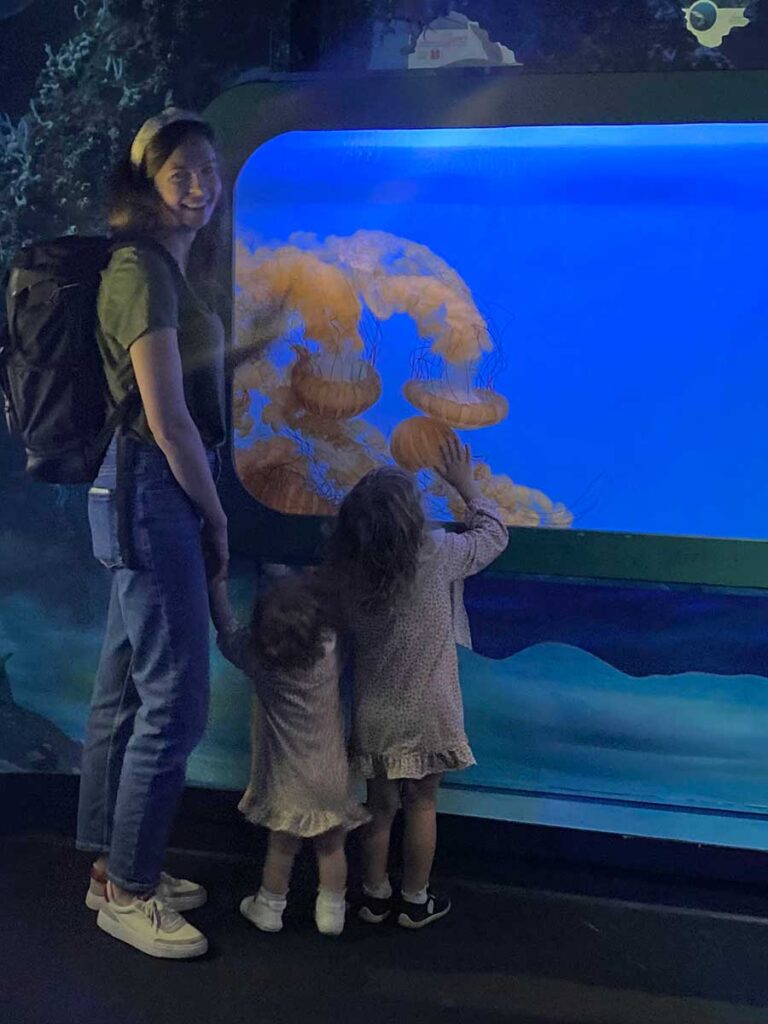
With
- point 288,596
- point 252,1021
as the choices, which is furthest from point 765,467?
point 252,1021

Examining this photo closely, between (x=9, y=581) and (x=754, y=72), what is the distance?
2194 mm

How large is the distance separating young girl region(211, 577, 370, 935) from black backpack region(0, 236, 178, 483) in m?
0.55

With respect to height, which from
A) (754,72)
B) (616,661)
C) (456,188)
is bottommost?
(616,661)

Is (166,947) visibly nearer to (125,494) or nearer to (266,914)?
(266,914)

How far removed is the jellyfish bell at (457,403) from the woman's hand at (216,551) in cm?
55

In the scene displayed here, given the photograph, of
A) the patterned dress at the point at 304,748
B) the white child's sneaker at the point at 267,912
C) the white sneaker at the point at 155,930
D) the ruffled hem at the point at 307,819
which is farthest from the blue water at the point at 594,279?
the white sneaker at the point at 155,930

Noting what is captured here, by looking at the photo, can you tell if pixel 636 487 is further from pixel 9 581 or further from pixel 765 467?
pixel 9 581

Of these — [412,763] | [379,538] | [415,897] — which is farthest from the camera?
[415,897]

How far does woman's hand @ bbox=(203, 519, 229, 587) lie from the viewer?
2.43 meters

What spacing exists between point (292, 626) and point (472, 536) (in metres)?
0.46

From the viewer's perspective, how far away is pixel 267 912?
2424mm

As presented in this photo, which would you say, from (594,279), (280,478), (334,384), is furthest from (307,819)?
(594,279)

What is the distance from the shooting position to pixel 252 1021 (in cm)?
215

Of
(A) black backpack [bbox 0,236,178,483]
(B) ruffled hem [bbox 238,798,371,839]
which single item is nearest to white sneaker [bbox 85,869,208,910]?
(B) ruffled hem [bbox 238,798,371,839]
